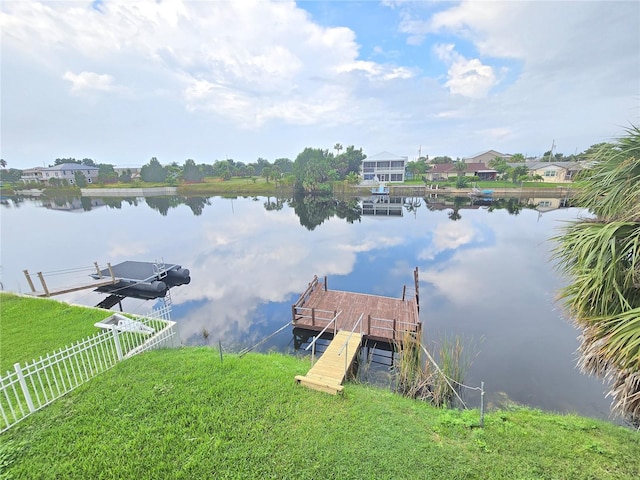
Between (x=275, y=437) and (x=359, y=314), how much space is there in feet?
21.3

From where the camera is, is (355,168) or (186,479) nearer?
(186,479)

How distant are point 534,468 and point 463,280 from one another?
37.6 ft

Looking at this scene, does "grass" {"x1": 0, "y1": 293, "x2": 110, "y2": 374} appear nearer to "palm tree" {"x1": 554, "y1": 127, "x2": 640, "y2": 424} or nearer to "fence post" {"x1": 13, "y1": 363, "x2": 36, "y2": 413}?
"fence post" {"x1": 13, "y1": 363, "x2": 36, "y2": 413}

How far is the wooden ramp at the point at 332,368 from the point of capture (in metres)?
5.65

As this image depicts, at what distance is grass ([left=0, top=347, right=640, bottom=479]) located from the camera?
378 centimetres

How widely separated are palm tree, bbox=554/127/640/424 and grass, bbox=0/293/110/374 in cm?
1111

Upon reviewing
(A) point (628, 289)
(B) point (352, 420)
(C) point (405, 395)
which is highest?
(A) point (628, 289)

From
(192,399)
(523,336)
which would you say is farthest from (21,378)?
(523,336)

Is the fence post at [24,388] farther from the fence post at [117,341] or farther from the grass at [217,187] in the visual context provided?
the grass at [217,187]

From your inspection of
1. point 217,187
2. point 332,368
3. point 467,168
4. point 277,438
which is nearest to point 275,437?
point 277,438

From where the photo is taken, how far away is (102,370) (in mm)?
5914

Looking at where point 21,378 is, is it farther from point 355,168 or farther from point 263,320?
point 355,168

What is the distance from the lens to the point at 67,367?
614 cm

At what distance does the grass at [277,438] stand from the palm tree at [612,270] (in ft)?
4.06
